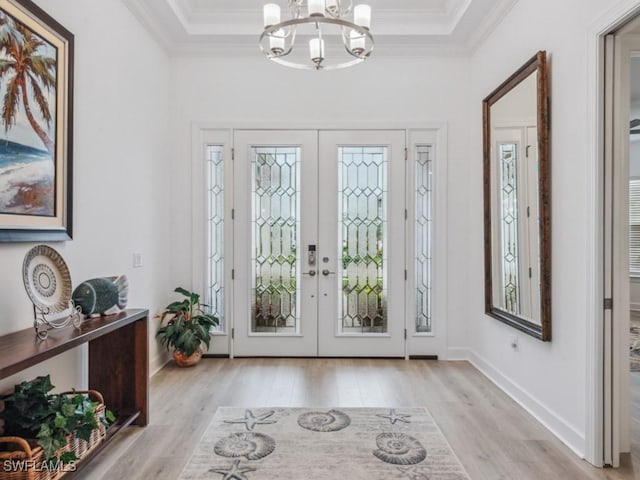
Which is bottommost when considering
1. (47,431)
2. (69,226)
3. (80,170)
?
(47,431)

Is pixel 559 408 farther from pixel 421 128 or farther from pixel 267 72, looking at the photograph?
pixel 267 72

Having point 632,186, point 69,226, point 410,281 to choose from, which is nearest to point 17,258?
point 69,226

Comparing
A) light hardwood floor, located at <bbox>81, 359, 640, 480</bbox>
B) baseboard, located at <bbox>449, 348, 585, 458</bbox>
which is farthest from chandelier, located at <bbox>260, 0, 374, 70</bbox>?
baseboard, located at <bbox>449, 348, 585, 458</bbox>

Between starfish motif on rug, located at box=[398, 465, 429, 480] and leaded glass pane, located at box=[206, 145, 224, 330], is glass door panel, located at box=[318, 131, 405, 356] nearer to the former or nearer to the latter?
leaded glass pane, located at box=[206, 145, 224, 330]

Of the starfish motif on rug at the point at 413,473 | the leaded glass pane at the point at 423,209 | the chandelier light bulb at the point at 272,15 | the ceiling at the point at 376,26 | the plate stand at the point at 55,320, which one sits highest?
the ceiling at the point at 376,26

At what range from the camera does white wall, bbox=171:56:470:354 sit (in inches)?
165

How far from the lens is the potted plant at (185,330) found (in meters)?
3.77

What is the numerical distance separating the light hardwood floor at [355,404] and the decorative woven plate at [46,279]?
926 millimetres

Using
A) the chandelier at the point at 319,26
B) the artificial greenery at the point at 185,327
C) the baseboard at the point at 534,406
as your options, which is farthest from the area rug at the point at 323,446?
the chandelier at the point at 319,26

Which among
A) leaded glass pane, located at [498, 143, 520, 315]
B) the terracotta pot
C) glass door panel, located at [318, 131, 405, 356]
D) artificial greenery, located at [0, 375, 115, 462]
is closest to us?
artificial greenery, located at [0, 375, 115, 462]

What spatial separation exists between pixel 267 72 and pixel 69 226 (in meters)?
2.52

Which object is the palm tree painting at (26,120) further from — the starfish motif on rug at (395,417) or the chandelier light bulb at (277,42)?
the starfish motif on rug at (395,417)

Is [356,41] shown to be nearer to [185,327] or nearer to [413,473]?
[413,473]

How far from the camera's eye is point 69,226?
251cm
